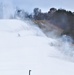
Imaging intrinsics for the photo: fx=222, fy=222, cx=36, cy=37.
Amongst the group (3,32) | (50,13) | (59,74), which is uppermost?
(50,13)

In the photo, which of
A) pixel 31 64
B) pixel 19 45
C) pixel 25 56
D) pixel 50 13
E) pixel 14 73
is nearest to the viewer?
pixel 14 73

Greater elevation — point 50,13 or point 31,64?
point 50,13

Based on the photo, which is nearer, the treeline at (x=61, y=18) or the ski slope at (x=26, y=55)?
the ski slope at (x=26, y=55)

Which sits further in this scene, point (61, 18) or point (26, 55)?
point (61, 18)

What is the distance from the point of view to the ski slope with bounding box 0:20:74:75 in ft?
22.0

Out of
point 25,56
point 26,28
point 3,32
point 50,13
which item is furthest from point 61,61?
point 50,13

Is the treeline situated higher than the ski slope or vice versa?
the treeline

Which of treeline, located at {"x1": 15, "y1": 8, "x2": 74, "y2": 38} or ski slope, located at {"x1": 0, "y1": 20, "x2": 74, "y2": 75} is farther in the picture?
treeline, located at {"x1": 15, "y1": 8, "x2": 74, "y2": 38}

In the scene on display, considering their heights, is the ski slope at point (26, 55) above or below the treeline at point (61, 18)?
below

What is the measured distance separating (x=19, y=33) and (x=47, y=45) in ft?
6.41

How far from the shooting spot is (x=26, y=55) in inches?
316

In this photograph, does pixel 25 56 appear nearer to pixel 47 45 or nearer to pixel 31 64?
pixel 31 64

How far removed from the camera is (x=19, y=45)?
30.3 feet

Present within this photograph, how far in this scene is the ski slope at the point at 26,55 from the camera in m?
6.71
